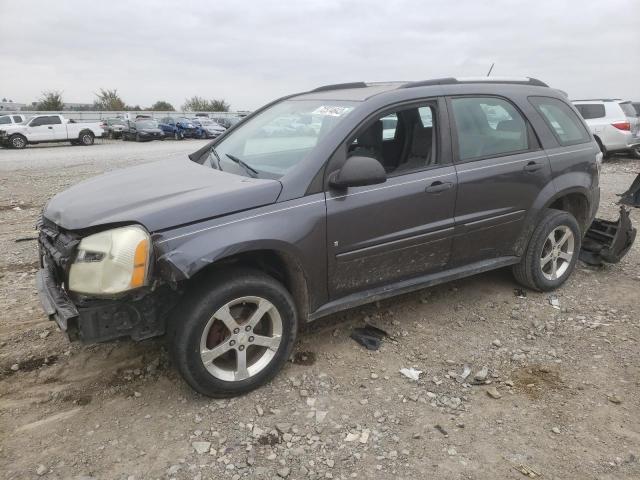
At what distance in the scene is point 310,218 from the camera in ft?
9.89

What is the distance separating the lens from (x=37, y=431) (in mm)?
2730

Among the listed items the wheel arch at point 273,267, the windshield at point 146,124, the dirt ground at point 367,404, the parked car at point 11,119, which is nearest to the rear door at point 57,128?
the parked car at point 11,119

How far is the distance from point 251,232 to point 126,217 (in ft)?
2.17

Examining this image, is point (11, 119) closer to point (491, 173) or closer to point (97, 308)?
point (97, 308)

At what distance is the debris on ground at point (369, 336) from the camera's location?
3617 mm

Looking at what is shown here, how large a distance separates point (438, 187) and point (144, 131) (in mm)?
29563

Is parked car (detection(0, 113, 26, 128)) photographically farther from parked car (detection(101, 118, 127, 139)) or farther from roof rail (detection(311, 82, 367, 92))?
roof rail (detection(311, 82, 367, 92))

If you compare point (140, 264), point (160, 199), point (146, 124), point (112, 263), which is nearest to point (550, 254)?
point (160, 199)

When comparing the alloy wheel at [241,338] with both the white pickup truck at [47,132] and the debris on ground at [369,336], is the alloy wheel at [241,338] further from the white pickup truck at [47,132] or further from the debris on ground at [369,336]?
the white pickup truck at [47,132]

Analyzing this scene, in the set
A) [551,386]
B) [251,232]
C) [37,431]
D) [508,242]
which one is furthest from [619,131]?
[37,431]

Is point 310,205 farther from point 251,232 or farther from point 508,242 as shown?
point 508,242

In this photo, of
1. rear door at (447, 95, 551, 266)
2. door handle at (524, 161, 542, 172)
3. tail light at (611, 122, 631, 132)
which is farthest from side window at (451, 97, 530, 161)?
tail light at (611, 122, 631, 132)

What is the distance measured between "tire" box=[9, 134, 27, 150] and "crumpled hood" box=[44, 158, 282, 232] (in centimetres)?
2452

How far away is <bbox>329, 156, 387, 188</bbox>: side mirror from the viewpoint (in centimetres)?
301
